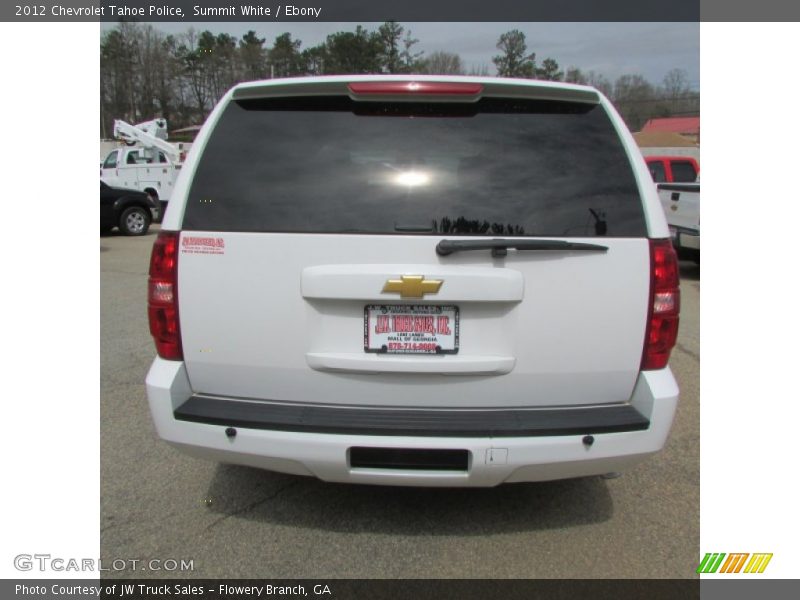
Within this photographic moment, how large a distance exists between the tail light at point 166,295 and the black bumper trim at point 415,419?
0.89 feet

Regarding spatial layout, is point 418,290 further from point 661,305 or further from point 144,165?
point 144,165

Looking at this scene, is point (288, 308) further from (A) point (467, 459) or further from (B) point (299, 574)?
(B) point (299, 574)

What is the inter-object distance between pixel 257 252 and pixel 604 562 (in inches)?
80.1

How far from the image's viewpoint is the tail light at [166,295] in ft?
8.00

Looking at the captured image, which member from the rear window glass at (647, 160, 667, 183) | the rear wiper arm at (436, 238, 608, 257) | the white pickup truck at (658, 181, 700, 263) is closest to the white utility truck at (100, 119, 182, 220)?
the rear window glass at (647, 160, 667, 183)

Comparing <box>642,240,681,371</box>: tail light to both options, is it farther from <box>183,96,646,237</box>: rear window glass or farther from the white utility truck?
the white utility truck

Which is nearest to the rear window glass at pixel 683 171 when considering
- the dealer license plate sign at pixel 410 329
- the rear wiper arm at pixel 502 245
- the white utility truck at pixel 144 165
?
the rear wiper arm at pixel 502 245

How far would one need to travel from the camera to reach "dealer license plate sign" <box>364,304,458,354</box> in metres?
2.38

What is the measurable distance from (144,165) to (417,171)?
65.0 feet

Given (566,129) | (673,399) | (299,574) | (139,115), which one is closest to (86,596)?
(299,574)

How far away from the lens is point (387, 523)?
288cm

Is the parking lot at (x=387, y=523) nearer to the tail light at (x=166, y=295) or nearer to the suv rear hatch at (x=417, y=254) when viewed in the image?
the suv rear hatch at (x=417, y=254)
